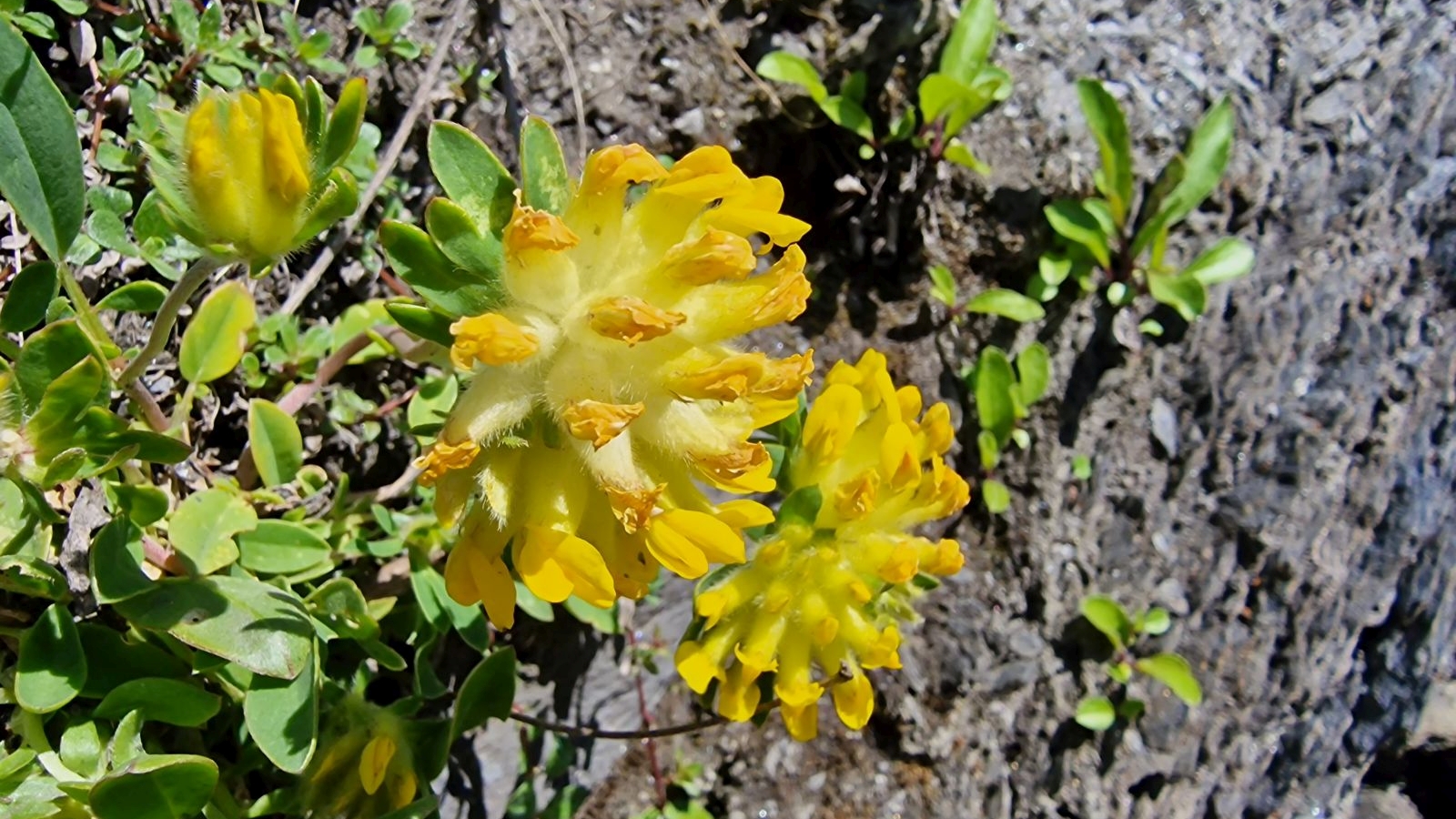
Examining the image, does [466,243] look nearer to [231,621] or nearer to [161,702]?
[231,621]

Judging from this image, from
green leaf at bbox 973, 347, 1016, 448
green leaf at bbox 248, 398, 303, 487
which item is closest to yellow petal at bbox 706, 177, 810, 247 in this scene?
green leaf at bbox 248, 398, 303, 487

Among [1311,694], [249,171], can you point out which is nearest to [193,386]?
[249,171]

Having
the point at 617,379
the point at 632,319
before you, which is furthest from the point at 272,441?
the point at 632,319

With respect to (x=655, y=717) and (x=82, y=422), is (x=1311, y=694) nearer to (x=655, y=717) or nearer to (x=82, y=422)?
(x=655, y=717)

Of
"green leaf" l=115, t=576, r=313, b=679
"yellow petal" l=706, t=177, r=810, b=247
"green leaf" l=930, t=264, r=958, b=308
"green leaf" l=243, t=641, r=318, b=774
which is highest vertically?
"yellow petal" l=706, t=177, r=810, b=247

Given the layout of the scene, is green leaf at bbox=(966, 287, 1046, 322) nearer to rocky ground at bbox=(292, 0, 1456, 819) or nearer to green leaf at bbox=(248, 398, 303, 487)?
rocky ground at bbox=(292, 0, 1456, 819)

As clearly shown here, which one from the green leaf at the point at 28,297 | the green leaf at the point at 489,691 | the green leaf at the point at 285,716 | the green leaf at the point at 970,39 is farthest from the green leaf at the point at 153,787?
the green leaf at the point at 970,39
